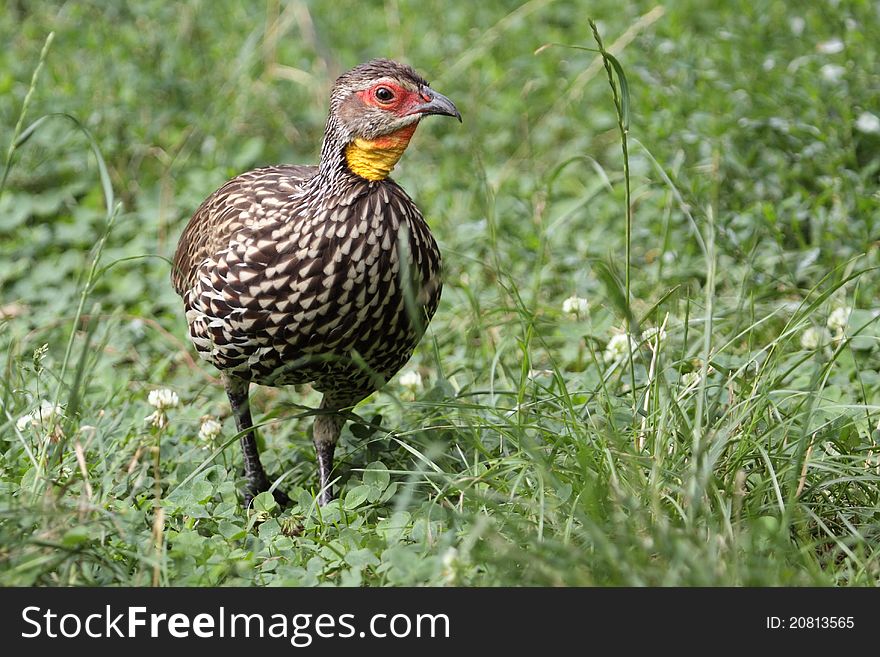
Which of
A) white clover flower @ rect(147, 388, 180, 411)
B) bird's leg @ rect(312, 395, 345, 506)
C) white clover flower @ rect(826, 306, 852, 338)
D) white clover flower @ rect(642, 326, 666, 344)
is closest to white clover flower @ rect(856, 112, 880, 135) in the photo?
white clover flower @ rect(826, 306, 852, 338)

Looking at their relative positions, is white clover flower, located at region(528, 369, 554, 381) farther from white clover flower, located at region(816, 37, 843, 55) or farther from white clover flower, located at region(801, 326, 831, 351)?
white clover flower, located at region(816, 37, 843, 55)

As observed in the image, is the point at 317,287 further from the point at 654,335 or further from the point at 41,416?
A: the point at 654,335

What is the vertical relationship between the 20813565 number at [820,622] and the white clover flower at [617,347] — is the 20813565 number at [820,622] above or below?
below

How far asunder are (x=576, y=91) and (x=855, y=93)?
5.83 ft

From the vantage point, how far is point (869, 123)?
4.90m

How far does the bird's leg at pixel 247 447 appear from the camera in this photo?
12.9ft

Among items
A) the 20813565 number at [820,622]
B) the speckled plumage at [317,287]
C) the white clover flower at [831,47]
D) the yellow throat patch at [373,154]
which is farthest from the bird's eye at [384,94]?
the white clover flower at [831,47]

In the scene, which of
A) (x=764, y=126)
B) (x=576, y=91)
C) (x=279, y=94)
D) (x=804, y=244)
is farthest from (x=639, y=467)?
(x=279, y=94)

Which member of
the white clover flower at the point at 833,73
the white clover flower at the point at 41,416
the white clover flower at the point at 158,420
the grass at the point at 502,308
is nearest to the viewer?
the grass at the point at 502,308

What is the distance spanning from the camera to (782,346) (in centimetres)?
343

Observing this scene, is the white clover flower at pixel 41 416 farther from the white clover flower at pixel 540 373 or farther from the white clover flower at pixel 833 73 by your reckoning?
the white clover flower at pixel 833 73

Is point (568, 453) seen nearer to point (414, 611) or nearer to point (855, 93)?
point (414, 611)

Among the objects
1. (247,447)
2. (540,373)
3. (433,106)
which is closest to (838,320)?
(540,373)

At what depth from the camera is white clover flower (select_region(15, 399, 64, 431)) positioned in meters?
3.47
